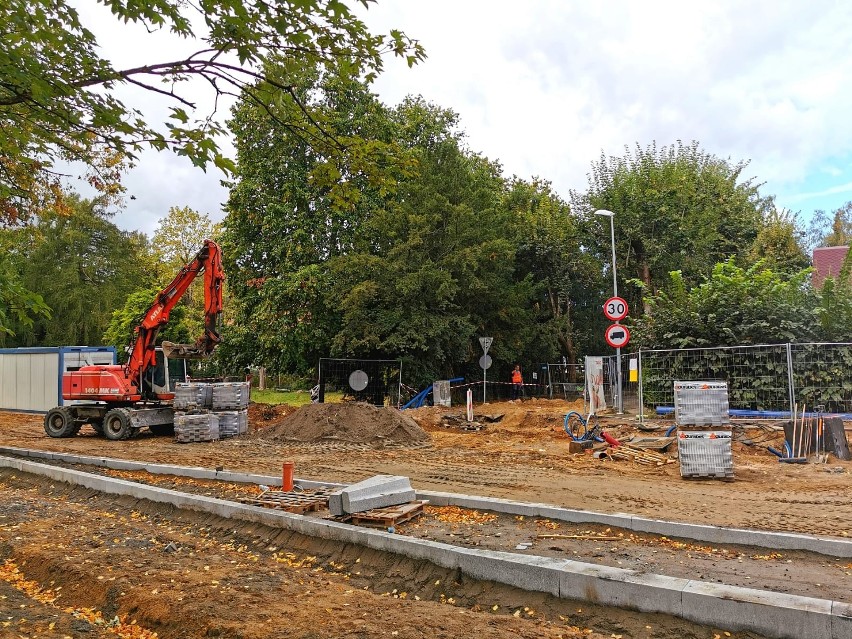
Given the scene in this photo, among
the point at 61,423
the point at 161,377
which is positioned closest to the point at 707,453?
the point at 161,377

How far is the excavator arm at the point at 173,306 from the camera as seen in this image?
1814 cm

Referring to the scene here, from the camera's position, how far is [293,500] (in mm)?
9055

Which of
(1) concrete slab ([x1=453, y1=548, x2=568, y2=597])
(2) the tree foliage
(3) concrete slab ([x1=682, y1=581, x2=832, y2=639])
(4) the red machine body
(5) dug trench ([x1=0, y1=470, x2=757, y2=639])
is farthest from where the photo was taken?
(4) the red machine body

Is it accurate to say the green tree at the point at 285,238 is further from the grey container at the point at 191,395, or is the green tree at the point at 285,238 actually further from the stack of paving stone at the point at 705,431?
the stack of paving stone at the point at 705,431

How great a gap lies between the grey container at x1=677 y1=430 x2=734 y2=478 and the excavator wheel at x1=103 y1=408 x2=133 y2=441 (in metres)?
14.7

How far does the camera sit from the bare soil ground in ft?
17.3

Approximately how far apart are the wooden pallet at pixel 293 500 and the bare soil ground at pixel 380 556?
69cm

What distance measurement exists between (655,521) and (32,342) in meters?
49.8

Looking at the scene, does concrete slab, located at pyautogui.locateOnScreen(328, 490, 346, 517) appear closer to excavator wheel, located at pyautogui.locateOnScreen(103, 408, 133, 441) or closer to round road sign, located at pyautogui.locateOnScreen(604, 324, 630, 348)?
round road sign, located at pyautogui.locateOnScreen(604, 324, 630, 348)

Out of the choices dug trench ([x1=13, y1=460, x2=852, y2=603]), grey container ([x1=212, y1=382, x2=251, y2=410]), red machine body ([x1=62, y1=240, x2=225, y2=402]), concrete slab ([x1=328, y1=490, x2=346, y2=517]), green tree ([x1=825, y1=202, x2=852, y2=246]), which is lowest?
dug trench ([x1=13, y1=460, x2=852, y2=603])

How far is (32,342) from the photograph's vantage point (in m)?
47.4

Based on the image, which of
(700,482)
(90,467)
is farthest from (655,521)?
(90,467)

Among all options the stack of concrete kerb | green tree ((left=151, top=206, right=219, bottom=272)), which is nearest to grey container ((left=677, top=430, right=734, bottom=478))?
the stack of concrete kerb

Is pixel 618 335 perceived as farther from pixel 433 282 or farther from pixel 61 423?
pixel 61 423
